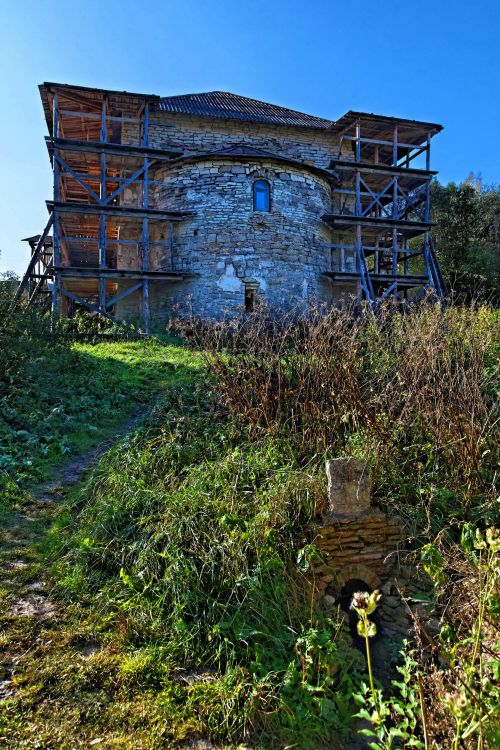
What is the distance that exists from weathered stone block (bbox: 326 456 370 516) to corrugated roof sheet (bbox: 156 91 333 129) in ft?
53.6

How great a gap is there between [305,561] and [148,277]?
1341cm

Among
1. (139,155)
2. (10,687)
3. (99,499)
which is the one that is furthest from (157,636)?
(139,155)

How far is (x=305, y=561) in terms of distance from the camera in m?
4.16

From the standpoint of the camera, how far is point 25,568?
4.55 metres

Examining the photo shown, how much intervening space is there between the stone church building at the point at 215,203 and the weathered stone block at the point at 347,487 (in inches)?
428

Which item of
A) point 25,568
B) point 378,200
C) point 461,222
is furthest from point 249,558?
point 461,222

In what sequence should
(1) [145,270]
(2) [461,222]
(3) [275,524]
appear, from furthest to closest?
(2) [461,222] < (1) [145,270] < (3) [275,524]

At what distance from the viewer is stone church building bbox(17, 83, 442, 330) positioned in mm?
16297

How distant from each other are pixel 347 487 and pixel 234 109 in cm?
1842

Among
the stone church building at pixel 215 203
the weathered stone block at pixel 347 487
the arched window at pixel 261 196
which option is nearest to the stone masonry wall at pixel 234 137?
the stone church building at pixel 215 203

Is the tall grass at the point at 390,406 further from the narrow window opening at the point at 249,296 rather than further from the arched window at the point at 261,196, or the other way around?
the arched window at the point at 261,196

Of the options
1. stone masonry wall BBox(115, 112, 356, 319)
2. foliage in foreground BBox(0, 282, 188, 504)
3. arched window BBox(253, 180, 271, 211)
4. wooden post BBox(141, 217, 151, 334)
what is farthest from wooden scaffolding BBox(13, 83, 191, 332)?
foliage in foreground BBox(0, 282, 188, 504)

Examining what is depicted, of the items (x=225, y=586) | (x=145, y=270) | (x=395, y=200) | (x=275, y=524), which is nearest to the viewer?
(x=225, y=586)

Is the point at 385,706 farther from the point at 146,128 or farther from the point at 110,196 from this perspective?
the point at 146,128
